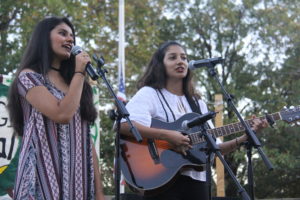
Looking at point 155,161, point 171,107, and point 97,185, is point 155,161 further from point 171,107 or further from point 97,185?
point 97,185

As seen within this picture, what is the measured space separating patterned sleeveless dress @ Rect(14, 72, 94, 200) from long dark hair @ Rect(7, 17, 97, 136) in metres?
0.06

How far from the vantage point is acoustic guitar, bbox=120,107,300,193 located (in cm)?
351

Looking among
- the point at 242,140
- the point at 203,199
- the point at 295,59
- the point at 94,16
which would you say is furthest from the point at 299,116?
the point at 295,59

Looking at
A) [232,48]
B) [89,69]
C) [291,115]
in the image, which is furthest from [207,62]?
[232,48]

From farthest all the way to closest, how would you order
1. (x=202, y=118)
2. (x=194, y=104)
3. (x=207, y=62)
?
(x=194, y=104)
(x=207, y=62)
(x=202, y=118)

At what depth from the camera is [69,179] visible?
2482 mm

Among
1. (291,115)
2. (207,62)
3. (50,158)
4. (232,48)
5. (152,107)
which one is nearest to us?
(50,158)

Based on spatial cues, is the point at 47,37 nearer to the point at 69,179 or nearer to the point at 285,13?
the point at 69,179

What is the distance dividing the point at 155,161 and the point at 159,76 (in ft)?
2.33

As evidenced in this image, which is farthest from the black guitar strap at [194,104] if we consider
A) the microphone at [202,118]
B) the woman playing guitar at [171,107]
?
the microphone at [202,118]

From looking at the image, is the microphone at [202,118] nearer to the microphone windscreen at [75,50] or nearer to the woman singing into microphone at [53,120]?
the woman singing into microphone at [53,120]

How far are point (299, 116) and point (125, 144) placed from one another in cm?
150

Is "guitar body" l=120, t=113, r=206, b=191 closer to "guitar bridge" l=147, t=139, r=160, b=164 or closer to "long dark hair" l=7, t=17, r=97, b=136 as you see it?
"guitar bridge" l=147, t=139, r=160, b=164

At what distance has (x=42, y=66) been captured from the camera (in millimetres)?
2682
